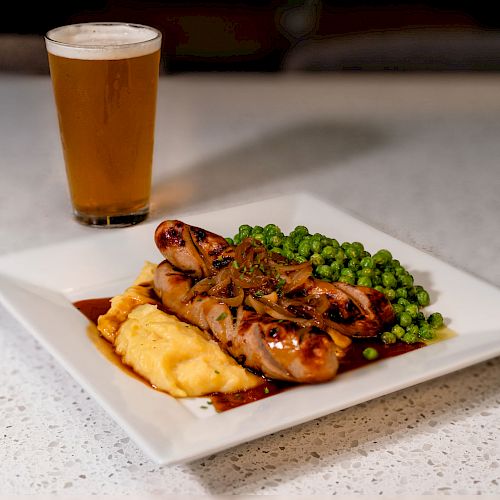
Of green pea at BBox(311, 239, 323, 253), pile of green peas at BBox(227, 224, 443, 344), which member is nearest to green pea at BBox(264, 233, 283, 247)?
pile of green peas at BBox(227, 224, 443, 344)

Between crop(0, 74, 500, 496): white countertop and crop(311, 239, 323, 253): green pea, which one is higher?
crop(311, 239, 323, 253): green pea

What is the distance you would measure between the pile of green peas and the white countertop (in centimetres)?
23

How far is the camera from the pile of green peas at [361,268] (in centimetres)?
276

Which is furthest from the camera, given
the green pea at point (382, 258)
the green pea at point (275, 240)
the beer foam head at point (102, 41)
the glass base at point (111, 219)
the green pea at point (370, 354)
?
the glass base at point (111, 219)

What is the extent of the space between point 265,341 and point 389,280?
71 centimetres

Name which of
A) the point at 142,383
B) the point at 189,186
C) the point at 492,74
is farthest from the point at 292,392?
the point at 492,74

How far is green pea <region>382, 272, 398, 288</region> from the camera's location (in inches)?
114

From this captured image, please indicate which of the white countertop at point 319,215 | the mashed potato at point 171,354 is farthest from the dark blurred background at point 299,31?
the mashed potato at point 171,354

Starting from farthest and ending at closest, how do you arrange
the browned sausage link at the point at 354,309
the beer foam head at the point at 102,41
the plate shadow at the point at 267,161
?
the plate shadow at the point at 267,161, the beer foam head at the point at 102,41, the browned sausage link at the point at 354,309

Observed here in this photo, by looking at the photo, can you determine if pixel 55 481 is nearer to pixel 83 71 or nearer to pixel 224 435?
pixel 224 435

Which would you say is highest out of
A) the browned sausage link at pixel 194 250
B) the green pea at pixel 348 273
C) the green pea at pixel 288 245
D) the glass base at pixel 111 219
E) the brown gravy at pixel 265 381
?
the browned sausage link at pixel 194 250

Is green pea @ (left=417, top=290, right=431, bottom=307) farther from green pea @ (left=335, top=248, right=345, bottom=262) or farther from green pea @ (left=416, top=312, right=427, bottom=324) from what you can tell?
green pea @ (left=335, top=248, right=345, bottom=262)

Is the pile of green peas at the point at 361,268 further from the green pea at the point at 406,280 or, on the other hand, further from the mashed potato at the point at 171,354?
the mashed potato at the point at 171,354

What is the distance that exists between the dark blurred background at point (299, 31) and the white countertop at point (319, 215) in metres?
0.58
